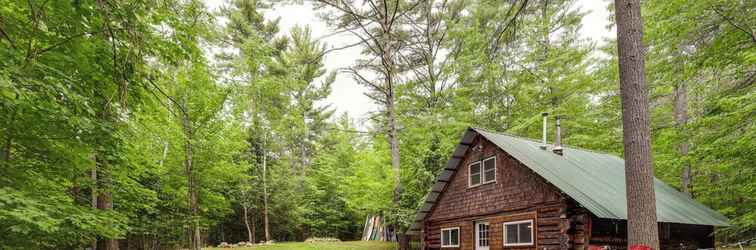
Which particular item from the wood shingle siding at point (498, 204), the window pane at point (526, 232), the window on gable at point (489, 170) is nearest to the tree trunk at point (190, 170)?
the wood shingle siding at point (498, 204)

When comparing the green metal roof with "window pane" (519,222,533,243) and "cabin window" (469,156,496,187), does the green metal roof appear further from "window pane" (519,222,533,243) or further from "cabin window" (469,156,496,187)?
"window pane" (519,222,533,243)

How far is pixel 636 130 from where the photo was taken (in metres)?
6.46

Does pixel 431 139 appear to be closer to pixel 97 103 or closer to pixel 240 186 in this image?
pixel 240 186

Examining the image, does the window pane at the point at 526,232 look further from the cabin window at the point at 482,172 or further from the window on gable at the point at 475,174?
the window on gable at the point at 475,174

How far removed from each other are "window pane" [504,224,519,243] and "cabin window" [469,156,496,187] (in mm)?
1502

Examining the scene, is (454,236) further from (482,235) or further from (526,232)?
(526,232)

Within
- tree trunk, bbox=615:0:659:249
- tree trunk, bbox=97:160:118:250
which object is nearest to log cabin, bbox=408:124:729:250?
tree trunk, bbox=615:0:659:249

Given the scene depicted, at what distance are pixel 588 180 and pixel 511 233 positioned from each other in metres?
2.68

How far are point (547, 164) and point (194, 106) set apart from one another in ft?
36.6

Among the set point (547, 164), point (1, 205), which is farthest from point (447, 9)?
point (1, 205)

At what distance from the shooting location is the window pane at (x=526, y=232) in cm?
1138

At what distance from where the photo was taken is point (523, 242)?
11508 millimetres

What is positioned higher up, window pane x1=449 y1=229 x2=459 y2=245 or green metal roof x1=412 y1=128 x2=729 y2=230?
green metal roof x1=412 y1=128 x2=729 y2=230

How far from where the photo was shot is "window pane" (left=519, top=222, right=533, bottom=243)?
11375mm
